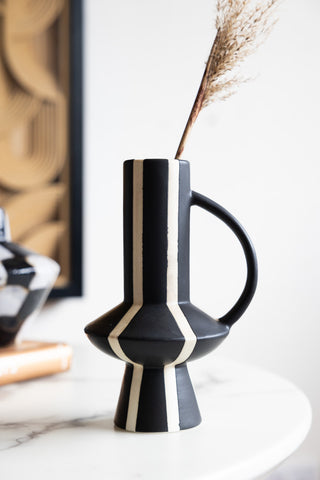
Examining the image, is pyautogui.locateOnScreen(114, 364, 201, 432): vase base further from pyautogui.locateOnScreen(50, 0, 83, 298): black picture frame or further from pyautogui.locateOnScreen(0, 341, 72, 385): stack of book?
pyautogui.locateOnScreen(50, 0, 83, 298): black picture frame

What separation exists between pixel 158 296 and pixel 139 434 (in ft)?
0.43

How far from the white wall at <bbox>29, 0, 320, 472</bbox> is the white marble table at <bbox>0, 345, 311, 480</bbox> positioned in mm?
591

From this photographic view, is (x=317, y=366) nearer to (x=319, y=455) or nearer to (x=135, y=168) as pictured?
(x=319, y=455)

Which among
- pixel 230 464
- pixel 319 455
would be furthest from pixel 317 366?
pixel 230 464

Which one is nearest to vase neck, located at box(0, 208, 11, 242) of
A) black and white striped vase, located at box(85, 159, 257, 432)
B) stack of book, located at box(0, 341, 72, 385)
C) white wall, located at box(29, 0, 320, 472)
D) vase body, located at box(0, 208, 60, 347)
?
vase body, located at box(0, 208, 60, 347)

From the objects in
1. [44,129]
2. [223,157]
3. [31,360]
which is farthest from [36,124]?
[31,360]

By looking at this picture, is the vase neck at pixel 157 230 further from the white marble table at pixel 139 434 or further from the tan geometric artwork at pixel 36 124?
the tan geometric artwork at pixel 36 124

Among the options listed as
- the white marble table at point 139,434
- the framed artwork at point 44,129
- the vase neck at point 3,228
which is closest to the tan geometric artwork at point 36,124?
the framed artwork at point 44,129

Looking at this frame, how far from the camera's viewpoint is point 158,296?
61cm

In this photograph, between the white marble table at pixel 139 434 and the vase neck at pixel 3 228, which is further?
the vase neck at pixel 3 228

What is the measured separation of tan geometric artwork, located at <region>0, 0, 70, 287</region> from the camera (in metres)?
1.27

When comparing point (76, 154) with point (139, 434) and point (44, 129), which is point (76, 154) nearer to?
point (44, 129)

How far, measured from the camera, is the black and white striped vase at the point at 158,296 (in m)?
0.60

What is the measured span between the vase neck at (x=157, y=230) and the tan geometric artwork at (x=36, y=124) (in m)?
0.73
